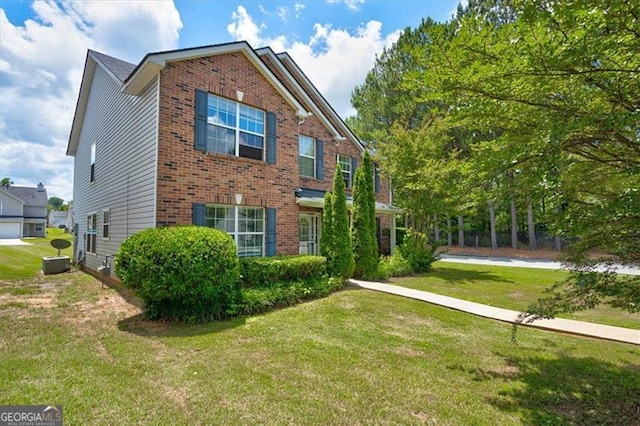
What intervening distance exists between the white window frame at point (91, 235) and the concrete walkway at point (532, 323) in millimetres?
11098

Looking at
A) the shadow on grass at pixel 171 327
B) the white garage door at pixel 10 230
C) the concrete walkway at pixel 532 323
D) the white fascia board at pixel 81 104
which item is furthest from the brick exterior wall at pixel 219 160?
the white garage door at pixel 10 230

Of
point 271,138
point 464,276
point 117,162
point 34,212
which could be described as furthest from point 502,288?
point 34,212

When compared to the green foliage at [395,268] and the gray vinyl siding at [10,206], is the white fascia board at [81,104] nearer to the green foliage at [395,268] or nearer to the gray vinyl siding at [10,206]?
the green foliage at [395,268]

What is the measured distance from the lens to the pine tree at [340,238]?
9.88 m

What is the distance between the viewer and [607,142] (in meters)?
3.32

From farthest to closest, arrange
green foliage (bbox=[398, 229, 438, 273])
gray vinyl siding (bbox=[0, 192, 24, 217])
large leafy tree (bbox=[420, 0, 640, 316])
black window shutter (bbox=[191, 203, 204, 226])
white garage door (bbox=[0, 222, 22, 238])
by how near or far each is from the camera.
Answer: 1. gray vinyl siding (bbox=[0, 192, 24, 217])
2. white garage door (bbox=[0, 222, 22, 238])
3. green foliage (bbox=[398, 229, 438, 273])
4. black window shutter (bbox=[191, 203, 204, 226])
5. large leafy tree (bbox=[420, 0, 640, 316])

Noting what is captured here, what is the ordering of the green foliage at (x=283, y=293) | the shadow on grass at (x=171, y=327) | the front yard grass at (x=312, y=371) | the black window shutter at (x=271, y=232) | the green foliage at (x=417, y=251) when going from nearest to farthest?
the front yard grass at (x=312, y=371) → the shadow on grass at (x=171, y=327) → the green foliage at (x=283, y=293) → the black window shutter at (x=271, y=232) → the green foliage at (x=417, y=251)

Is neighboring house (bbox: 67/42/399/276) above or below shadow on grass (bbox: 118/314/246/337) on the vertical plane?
above

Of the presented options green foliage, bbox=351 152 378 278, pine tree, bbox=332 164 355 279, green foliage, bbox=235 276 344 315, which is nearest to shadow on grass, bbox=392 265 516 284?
green foliage, bbox=351 152 378 278

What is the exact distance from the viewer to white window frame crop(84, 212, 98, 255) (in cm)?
1248

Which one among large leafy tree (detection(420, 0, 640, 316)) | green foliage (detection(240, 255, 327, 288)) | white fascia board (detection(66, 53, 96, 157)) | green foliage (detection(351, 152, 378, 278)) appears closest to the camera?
large leafy tree (detection(420, 0, 640, 316))

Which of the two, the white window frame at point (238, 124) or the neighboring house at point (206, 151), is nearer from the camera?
the neighboring house at point (206, 151)

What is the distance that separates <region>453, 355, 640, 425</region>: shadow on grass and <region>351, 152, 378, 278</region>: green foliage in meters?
6.59

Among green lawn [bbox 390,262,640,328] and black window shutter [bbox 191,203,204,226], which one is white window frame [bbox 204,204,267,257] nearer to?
black window shutter [bbox 191,203,204,226]
